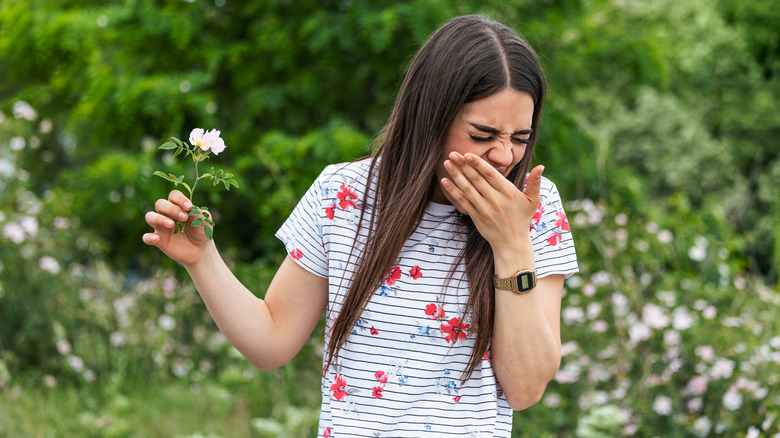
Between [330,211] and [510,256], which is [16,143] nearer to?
[330,211]

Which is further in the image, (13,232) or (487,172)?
(13,232)

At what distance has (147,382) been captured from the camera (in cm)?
464

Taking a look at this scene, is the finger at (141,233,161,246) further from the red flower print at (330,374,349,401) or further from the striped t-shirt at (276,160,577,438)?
the red flower print at (330,374,349,401)

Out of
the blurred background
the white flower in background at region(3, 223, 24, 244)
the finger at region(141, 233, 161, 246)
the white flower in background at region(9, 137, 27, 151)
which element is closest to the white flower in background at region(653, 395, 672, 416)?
the blurred background

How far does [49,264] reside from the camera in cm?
460

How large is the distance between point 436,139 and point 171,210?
549 mm

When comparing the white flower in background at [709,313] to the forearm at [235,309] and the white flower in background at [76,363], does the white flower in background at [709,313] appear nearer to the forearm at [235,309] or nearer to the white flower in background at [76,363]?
the forearm at [235,309]

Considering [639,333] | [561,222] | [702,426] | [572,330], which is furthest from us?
[572,330]

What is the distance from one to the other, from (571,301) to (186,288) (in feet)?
8.16

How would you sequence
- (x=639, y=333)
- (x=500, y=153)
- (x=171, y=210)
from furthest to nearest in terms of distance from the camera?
(x=639, y=333), (x=500, y=153), (x=171, y=210)

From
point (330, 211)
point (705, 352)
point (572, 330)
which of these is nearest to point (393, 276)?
point (330, 211)

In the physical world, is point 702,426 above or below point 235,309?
below

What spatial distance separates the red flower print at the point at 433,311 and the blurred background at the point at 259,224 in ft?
6.30

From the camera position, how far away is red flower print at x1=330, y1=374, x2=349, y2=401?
158 centimetres
